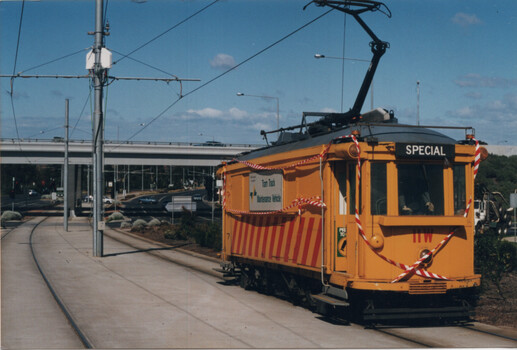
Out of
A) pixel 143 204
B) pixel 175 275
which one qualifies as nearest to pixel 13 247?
pixel 175 275

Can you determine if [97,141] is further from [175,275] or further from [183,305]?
[183,305]

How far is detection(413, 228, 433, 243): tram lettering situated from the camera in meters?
11.2

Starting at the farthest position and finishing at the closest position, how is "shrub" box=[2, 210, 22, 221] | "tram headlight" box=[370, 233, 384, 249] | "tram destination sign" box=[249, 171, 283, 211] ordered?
"shrub" box=[2, 210, 22, 221], "tram destination sign" box=[249, 171, 283, 211], "tram headlight" box=[370, 233, 384, 249]

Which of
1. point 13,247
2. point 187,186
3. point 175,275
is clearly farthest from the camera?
point 187,186

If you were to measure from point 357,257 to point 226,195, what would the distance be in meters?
7.42

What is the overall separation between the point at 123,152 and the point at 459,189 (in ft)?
188

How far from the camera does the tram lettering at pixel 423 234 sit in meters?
11.2

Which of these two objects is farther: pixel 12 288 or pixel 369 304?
pixel 12 288

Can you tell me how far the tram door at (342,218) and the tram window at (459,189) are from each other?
1.86m

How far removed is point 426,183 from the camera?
11.5m

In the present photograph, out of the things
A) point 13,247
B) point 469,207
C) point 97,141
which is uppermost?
point 97,141

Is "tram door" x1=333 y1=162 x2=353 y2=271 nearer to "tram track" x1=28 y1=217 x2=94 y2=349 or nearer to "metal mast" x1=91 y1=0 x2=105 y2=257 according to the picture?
"tram track" x1=28 y1=217 x2=94 y2=349

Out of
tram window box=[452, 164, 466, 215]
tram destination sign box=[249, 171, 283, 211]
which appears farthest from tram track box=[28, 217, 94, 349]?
tram window box=[452, 164, 466, 215]

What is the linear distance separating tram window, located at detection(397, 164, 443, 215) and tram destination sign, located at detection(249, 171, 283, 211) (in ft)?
10.8
